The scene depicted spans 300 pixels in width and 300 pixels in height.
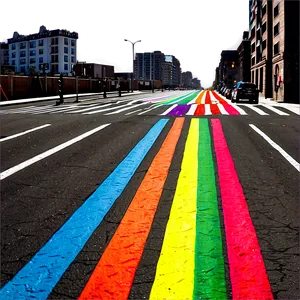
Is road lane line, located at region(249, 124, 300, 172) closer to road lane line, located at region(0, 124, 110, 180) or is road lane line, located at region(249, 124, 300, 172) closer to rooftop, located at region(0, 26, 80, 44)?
road lane line, located at region(0, 124, 110, 180)

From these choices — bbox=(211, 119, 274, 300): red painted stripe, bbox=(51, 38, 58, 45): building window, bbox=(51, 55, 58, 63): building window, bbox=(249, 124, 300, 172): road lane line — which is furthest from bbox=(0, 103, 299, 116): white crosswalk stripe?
bbox=(51, 38, 58, 45): building window

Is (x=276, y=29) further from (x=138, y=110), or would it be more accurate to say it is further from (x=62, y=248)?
(x=62, y=248)

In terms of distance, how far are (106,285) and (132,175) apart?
10.8ft

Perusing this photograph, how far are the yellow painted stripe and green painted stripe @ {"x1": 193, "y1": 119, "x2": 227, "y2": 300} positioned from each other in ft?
0.19

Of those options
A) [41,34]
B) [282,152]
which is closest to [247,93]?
[282,152]

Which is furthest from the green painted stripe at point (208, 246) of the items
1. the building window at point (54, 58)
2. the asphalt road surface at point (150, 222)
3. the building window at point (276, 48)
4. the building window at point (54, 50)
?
the building window at point (54, 50)

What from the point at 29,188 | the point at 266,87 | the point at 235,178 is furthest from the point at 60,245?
the point at 266,87

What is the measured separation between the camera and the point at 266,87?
4672 centimetres

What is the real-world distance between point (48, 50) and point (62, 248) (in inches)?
5024

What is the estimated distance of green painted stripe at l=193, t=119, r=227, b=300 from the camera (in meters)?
2.75

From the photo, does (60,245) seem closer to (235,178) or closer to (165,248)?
(165,248)

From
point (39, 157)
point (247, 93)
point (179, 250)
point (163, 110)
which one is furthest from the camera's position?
point (247, 93)

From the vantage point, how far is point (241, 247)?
3426 millimetres

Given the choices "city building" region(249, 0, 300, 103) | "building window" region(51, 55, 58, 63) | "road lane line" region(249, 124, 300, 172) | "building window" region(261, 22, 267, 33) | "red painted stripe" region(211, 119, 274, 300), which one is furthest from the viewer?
"building window" region(51, 55, 58, 63)
